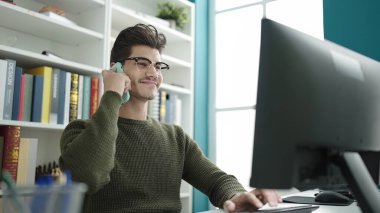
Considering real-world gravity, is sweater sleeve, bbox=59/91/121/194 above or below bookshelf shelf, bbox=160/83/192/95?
below

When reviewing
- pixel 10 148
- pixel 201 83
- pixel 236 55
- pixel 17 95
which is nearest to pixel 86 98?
pixel 17 95

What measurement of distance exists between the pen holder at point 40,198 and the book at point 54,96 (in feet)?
5.47

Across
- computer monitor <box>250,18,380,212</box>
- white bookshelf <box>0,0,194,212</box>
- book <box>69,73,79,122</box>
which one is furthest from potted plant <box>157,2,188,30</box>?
computer monitor <box>250,18,380,212</box>

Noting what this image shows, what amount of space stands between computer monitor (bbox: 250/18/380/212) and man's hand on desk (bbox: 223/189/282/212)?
1.02 feet

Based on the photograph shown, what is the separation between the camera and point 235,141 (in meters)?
3.18

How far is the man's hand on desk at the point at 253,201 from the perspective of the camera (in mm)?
1022

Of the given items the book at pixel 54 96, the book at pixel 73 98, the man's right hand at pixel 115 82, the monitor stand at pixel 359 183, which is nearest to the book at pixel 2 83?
the book at pixel 54 96

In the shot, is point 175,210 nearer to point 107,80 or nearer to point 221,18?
point 107,80

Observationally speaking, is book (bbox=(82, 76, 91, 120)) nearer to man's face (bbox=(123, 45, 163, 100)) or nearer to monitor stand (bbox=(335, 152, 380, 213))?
man's face (bbox=(123, 45, 163, 100))

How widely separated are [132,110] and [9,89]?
0.76 m

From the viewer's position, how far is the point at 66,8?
2.39 m

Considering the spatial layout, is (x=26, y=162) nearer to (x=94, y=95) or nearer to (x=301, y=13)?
(x=94, y=95)

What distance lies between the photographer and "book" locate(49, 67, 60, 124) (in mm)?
2000

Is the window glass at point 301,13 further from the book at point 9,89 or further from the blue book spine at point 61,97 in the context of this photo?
the book at point 9,89
